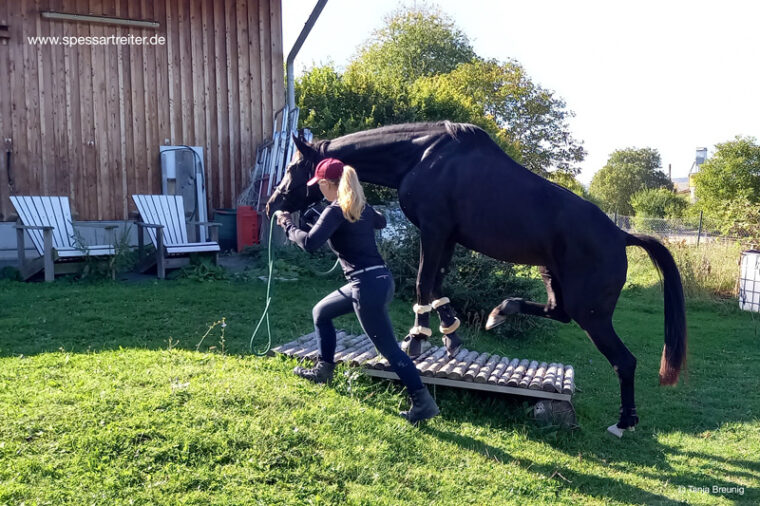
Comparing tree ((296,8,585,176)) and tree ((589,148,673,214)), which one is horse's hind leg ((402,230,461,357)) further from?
tree ((589,148,673,214))

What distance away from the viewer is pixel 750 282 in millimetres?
9883

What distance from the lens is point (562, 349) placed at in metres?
7.15

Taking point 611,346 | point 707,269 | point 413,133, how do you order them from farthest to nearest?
1. point 707,269
2. point 413,133
3. point 611,346

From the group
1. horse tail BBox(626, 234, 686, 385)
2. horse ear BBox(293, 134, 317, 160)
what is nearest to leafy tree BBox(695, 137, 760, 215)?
horse tail BBox(626, 234, 686, 385)

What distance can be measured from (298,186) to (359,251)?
942mm

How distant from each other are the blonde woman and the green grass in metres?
0.38

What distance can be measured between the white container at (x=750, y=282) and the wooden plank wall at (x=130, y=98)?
851 cm

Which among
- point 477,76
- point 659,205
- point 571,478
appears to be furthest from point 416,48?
point 571,478

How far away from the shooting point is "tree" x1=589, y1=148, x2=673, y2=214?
49594mm

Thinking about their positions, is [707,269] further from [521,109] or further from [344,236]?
[521,109]

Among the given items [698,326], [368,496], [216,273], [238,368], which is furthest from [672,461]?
[216,273]

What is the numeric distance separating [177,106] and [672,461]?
913 centimetres

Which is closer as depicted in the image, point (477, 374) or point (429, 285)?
point (429, 285)

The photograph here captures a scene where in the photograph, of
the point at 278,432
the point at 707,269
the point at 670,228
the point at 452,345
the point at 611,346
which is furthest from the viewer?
the point at 670,228
